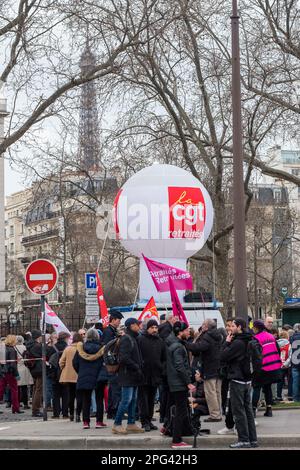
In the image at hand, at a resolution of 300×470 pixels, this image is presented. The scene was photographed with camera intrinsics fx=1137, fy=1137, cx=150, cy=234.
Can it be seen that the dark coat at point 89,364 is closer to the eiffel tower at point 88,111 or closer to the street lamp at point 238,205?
the street lamp at point 238,205

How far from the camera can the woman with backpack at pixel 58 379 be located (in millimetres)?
21844

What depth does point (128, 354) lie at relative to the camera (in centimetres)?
1736

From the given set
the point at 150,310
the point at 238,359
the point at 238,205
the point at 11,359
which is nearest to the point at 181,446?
the point at 238,359

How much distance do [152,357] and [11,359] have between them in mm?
6246

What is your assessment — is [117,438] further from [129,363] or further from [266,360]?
[266,360]

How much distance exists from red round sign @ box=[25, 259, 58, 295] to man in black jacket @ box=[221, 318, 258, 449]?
17.8 feet

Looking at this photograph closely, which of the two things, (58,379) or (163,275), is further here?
(163,275)

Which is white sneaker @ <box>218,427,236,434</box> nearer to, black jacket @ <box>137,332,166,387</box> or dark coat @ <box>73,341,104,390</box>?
black jacket @ <box>137,332,166,387</box>

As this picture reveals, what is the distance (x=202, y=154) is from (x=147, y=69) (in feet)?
10.4

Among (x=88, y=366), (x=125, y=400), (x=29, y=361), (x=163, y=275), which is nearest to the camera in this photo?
(x=125, y=400)

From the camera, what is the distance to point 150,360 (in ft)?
59.6

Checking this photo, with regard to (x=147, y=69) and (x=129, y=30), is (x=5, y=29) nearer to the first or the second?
(x=129, y=30)
